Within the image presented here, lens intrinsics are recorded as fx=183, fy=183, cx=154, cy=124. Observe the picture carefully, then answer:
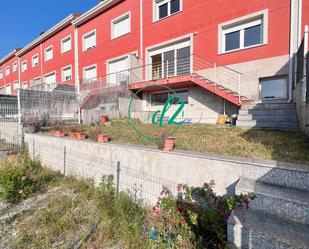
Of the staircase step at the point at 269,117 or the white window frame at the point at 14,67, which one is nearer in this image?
the staircase step at the point at 269,117

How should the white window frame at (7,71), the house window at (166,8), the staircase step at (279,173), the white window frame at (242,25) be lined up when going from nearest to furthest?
the staircase step at (279,173), the white window frame at (242,25), the house window at (166,8), the white window frame at (7,71)

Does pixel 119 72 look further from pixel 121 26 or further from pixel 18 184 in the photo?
pixel 18 184

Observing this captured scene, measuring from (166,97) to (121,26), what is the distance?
7.02 metres

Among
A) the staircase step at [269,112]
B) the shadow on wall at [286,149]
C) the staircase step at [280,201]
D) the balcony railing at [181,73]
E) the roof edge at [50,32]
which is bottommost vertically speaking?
the staircase step at [280,201]

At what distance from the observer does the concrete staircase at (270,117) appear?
5938 mm

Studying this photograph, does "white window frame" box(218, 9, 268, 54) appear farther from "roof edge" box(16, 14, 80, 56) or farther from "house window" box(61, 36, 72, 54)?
"house window" box(61, 36, 72, 54)

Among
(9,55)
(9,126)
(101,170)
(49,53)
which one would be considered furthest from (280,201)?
(9,55)

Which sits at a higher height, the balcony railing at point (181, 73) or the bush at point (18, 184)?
the balcony railing at point (181, 73)

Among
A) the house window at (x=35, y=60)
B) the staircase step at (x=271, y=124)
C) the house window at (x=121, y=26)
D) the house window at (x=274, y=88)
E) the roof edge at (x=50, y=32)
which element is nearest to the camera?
the staircase step at (x=271, y=124)

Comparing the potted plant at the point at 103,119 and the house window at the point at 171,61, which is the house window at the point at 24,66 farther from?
the potted plant at the point at 103,119

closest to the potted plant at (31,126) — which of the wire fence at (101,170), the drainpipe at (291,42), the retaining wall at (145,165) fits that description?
the wire fence at (101,170)

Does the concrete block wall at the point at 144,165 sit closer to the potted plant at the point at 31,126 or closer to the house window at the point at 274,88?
the potted plant at the point at 31,126

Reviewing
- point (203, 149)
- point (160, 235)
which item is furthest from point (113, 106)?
point (160, 235)

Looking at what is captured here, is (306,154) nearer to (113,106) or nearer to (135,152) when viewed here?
(135,152)
